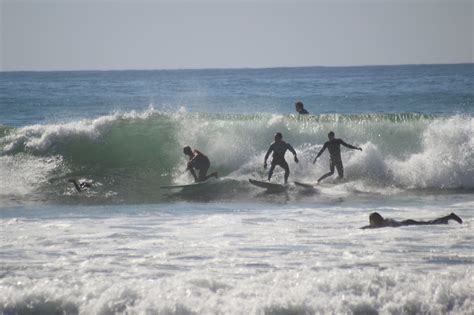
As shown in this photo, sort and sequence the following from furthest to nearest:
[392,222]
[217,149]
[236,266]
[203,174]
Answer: [217,149]
[203,174]
[392,222]
[236,266]

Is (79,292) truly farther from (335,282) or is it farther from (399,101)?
(399,101)

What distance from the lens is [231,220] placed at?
42.2 feet

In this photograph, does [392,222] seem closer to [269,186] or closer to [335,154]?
[269,186]

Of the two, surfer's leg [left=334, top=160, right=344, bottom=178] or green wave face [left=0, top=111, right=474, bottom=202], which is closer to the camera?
surfer's leg [left=334, top=160, right=344, bottom=178]

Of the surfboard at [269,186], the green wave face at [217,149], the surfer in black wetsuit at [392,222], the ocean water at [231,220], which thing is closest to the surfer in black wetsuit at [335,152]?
the ocean water at [231,220]

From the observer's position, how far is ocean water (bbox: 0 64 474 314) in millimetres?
8430

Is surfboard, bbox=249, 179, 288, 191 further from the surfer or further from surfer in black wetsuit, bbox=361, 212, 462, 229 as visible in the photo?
surfer in black wetsuit, bbox=361, 212, 462, 229

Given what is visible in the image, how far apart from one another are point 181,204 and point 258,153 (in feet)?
18.5

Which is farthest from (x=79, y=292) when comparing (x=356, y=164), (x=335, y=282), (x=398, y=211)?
(x=356, y=164)

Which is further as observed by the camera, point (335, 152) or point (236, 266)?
point (335, 152)

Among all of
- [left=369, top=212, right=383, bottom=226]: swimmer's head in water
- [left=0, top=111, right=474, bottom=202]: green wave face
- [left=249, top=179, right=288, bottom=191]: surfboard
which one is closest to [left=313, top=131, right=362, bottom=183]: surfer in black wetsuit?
[left=0, top=111, right=474, bottom=202]: green wave face

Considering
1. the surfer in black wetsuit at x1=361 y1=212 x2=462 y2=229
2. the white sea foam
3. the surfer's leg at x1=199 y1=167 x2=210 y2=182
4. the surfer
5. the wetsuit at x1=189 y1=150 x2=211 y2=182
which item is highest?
the wetsuit at x1=189 y1=150 x2=211 y2=182

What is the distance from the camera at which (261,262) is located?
9680mm

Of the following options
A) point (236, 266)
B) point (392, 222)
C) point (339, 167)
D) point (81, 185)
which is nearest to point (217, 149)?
point (81, 185)
